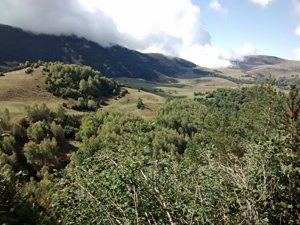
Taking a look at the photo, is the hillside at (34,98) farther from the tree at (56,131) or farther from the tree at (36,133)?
the tree at (56,131)

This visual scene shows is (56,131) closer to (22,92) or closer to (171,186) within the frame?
(22,92)

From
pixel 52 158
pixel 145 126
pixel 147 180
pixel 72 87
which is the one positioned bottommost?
pixel 52 158

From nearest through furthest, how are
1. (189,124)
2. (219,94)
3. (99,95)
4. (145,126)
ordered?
(145,126) < (189,124) < (99,95) < (219,94)

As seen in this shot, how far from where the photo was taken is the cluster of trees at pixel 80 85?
4633 inches

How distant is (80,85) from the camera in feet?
428

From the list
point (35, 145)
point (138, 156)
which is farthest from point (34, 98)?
point (138, 156)

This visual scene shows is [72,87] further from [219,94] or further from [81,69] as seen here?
[219,94]

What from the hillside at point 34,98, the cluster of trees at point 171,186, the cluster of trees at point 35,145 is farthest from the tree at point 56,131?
the cluster of trees at point 171,186

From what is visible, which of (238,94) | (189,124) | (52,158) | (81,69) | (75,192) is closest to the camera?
(75,192)

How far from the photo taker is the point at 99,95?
137750 mm

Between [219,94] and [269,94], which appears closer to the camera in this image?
[269,94]

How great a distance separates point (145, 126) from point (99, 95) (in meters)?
133

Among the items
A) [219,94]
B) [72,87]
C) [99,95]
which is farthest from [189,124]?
[219,94]

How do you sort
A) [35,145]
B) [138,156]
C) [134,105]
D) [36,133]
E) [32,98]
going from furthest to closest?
[134,105] < [32,98] < [36,133] < [35,145] < [138,156]
